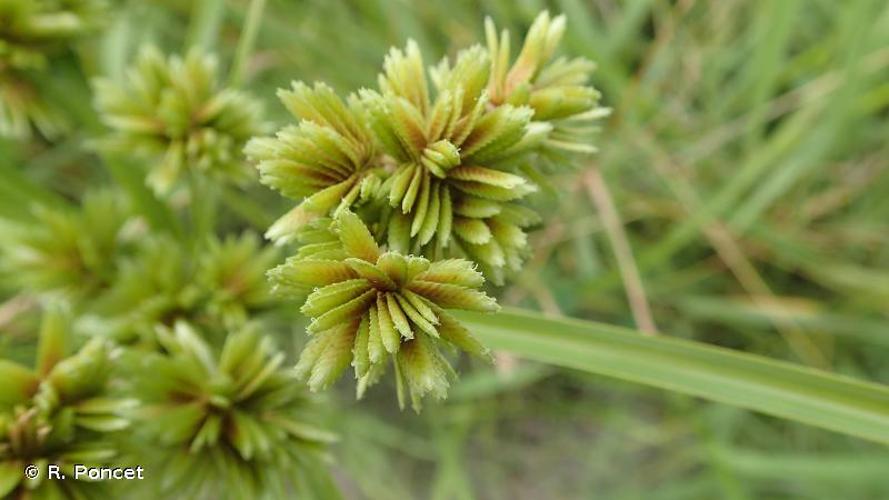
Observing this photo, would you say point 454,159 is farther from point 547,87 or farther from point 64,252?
point 64,252

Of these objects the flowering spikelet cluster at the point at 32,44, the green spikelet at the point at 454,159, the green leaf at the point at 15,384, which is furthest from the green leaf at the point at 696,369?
the flowering spikelet cluster at the point at 32,44

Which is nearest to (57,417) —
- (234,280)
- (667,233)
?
(234,280)

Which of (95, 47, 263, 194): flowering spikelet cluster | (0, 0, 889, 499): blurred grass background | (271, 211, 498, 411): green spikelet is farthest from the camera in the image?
(0, 0, 889, 499): blurred grass background

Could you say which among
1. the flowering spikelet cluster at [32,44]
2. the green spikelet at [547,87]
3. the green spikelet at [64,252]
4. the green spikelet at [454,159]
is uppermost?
the flowering spikelet cluster at [32,44]

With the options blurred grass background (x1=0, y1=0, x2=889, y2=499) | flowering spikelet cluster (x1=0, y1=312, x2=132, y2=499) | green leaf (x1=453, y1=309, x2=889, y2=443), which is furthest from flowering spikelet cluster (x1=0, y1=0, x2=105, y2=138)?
green leaf (x1=453, y1=309, x2=889, y2=443)

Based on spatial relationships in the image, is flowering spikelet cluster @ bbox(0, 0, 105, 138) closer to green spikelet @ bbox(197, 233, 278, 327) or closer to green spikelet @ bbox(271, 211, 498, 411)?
green spikelet @ bbox(197, 233, 278, 327)

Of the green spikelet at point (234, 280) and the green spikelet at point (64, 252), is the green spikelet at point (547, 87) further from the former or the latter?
the green spikelet at point (64, 252)
